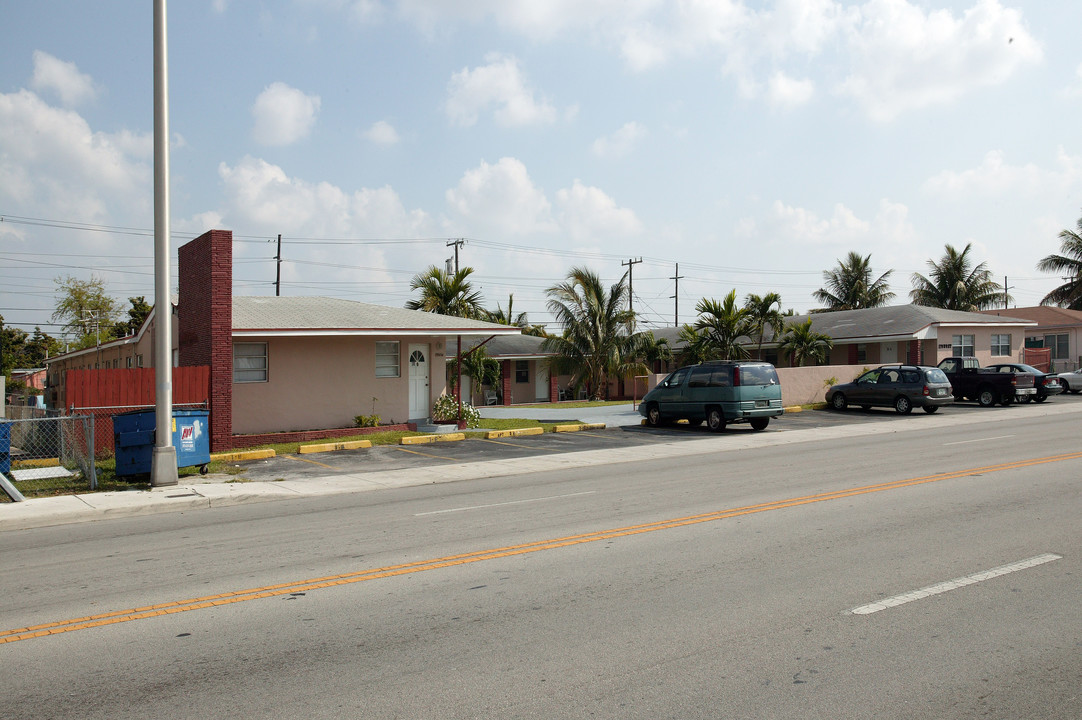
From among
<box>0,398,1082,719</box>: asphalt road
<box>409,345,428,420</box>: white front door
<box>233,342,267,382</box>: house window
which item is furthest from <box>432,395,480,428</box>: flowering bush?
<box>0,398,1082,719</box>: asphalt road

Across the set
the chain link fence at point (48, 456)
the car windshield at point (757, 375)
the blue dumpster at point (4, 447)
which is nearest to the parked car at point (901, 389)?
the car windshield at point (757, 375)

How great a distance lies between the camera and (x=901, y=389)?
2941 centimetres

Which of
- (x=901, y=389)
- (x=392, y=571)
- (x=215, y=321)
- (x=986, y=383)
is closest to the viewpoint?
(x=392, y=571)

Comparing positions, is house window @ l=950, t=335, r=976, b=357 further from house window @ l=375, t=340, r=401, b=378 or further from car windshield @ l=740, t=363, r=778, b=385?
house window @ l=375, t=340, r=401, b=378

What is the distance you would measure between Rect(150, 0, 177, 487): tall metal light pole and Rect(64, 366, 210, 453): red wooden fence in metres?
4.17

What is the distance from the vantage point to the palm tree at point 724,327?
36312 millimetres

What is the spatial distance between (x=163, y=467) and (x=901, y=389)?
2439 cm

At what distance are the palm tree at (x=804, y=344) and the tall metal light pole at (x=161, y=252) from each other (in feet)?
104

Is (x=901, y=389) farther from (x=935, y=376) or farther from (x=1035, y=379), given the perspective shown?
(x=1035, y=379)

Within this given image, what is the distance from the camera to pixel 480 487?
14180mm

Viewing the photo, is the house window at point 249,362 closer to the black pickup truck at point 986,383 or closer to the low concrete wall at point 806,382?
the low concrete wall at point 806,382

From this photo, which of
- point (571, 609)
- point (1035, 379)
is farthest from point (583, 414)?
point (571, 609)

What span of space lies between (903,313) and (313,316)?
31.7 m

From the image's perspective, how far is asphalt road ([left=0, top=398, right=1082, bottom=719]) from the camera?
4.74 metres
